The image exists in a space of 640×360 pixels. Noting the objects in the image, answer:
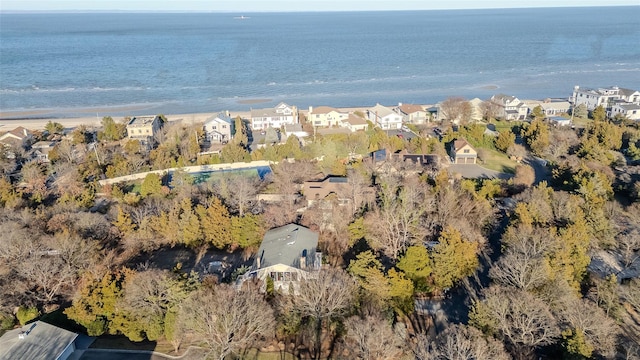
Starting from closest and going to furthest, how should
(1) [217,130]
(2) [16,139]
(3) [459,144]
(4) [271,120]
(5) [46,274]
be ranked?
(5) [46,274] < (3) [459,144] < (2) [16,139] < (1) [217,130] < (4) [271,120]

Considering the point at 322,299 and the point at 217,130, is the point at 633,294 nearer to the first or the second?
the point at 322,299

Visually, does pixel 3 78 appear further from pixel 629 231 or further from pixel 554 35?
pixel 554 35

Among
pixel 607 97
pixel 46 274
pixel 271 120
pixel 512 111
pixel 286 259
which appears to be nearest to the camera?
pixel 46 274

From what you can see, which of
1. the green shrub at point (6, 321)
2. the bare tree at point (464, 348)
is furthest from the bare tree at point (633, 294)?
the green shrub at point (6, 321)

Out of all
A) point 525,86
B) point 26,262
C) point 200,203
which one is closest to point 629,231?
point 200,203

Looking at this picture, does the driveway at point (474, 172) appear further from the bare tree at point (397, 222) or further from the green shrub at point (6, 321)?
the green shrub at point (6, 321)

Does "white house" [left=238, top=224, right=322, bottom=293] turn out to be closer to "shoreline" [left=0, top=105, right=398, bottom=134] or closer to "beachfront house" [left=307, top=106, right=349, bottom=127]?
"beachfront house" [left=307, top=106, right=349, bottom=127]

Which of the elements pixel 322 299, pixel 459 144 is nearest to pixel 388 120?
pixel 459 144

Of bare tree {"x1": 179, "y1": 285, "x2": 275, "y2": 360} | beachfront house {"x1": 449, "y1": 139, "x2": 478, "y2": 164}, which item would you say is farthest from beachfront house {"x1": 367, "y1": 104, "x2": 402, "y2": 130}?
bare tree {"x1": 179, "y1": 285, "x2": 275, "y2": 360}
